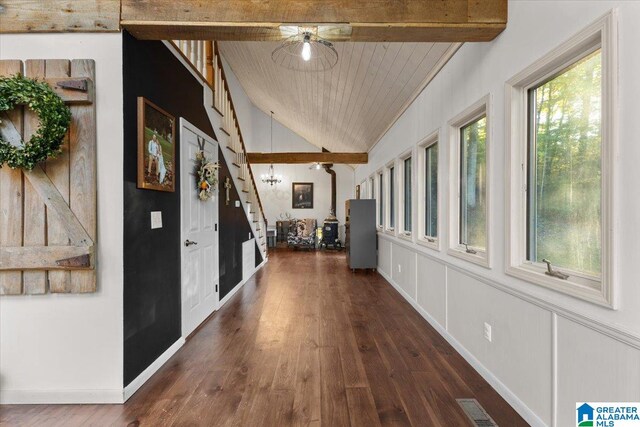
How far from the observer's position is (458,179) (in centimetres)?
298

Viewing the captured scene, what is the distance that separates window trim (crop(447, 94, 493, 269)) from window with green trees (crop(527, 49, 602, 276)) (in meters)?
0.31

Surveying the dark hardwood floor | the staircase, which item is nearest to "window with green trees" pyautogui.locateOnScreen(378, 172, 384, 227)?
the staircase

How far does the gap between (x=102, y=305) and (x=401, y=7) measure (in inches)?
111

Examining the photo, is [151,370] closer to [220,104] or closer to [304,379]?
[304,379]

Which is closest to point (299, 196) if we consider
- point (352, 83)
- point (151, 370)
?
point (352, 83)

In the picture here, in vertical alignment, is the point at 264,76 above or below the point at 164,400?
above

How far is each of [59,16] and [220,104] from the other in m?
2.07

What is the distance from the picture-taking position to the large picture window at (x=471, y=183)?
2.45 m

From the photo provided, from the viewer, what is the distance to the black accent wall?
7.00 feet

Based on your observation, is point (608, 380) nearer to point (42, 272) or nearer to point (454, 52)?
point (454, 52)

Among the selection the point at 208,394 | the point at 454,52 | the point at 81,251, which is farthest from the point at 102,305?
the point at 454,52

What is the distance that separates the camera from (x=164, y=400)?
2061 millimetres

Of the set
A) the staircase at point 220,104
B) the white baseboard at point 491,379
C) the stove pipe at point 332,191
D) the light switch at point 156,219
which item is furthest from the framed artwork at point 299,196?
the light switch at point 156,219

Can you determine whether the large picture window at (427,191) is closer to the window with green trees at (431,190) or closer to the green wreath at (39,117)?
the window with green trees at (431,190)
